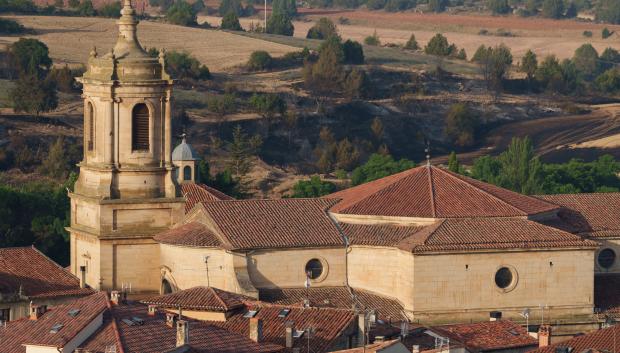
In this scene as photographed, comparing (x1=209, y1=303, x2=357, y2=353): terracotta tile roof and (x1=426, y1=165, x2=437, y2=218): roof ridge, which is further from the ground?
(x1=426, y1=165, x2=437, y2=218): roof ridge

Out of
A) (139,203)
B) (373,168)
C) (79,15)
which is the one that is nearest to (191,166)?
(139,203)

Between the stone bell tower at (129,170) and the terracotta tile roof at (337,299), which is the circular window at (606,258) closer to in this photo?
the terracotta tile roof at (337,299)

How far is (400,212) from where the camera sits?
78688mm

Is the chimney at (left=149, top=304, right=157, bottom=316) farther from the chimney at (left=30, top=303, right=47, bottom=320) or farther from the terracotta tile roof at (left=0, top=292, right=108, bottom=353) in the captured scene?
the chimney at (left=30, top=303, right=47, bottom=320)

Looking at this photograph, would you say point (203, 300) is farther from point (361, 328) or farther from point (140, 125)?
point (140, 125)

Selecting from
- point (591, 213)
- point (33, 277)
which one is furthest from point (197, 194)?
point (591, 213)

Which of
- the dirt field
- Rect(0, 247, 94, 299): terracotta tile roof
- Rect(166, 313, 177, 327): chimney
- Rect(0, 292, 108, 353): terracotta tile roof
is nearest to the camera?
Rect(0, 292, 108, 353): terracotta tile roof

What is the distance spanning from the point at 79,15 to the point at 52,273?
108666mm

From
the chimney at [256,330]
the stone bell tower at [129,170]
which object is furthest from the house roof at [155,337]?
the stone bell tower at [129,170]

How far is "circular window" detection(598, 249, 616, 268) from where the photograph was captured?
270ft

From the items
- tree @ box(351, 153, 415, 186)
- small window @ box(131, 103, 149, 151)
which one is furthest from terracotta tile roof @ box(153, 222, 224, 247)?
tree @ box(351, 153, 415, 186)

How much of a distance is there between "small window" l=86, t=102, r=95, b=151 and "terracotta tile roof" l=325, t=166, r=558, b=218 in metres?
8.78

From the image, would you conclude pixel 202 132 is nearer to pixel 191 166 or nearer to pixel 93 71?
pixel 191 166

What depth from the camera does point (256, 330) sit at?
213 feet
